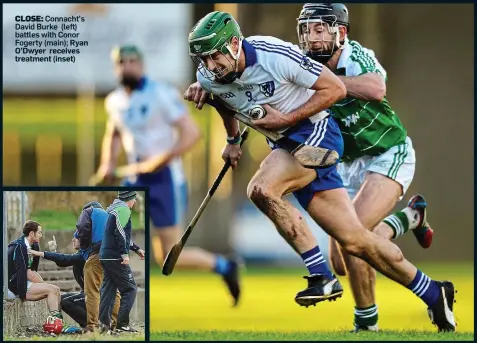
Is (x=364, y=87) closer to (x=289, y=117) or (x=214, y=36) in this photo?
(x=289, y=117)

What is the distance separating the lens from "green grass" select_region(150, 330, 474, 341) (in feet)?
24.8

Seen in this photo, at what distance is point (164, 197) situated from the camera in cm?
1182

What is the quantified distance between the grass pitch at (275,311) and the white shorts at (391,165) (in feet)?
3.47

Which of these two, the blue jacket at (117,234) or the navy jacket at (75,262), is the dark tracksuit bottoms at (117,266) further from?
the navy jacket at (75,262)

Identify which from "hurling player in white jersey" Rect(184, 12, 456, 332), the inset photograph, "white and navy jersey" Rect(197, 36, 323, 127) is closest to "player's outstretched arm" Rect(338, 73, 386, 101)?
"hurling player in white jersey" Rect(184, 12, 456, 332)

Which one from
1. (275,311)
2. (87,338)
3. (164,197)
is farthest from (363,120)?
(275,311)

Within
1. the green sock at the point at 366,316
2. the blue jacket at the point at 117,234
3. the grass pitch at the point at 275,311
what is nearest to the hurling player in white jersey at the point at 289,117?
the grass pitch at the point at 275,311

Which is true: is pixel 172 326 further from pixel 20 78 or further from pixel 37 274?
pixel 20 78

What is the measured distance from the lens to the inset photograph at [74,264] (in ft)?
22.4

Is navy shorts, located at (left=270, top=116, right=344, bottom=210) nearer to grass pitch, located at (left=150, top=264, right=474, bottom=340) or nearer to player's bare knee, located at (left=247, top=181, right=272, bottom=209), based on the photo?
player's bare knee, located at (left=247, top=181, right=272, bottom=209)

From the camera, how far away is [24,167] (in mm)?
21516

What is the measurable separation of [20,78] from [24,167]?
6.63 feet

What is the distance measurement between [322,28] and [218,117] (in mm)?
11381

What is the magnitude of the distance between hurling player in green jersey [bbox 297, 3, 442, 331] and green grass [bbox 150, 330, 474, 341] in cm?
48
